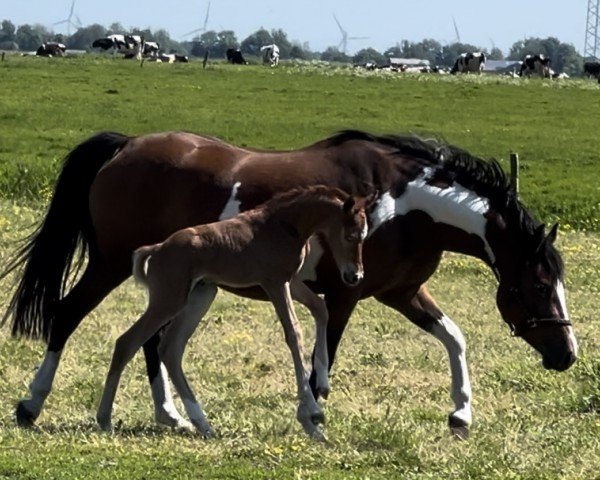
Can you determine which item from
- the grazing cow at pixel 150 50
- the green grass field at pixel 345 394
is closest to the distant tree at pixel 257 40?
the grazing cow at pixel 150 50

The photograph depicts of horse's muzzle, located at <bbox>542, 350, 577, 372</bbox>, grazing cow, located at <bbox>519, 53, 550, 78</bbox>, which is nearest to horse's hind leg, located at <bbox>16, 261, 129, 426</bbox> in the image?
horse's muzzle, located at <bbox>542, 350, 577, 372</bbox>

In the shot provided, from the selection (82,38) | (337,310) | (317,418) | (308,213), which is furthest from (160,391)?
(82,38)

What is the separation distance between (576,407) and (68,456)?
3.53 m

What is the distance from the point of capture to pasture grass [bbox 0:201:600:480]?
255 inches

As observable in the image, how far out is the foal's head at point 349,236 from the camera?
7301 mm

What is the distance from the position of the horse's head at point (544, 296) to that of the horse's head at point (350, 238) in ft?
4.20

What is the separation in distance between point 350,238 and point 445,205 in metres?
1.14

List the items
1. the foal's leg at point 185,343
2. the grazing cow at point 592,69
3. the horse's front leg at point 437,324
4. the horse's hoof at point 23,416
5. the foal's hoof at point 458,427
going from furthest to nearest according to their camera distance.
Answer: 1. the grazing cow at point 592,69
2. the horse's front leg at point 437,324
3. the horse's hoof at point 23,416
4. the foal's leg at point 185,343
5. the foal's hoof at point 458,427

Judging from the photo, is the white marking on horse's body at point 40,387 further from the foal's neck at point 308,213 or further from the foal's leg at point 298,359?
the foal's neck at point 308,213

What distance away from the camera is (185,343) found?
8156mm

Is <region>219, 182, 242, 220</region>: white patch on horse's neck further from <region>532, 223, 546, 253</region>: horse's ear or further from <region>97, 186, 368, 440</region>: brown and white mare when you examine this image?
<region>532, 223, 546, 253</region>: horse's ear

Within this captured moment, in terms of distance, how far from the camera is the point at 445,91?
46906mm

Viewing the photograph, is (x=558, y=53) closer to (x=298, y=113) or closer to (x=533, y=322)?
(x=298, y=113)

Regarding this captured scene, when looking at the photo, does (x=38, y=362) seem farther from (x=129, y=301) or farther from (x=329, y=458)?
(x=329, y=458)
